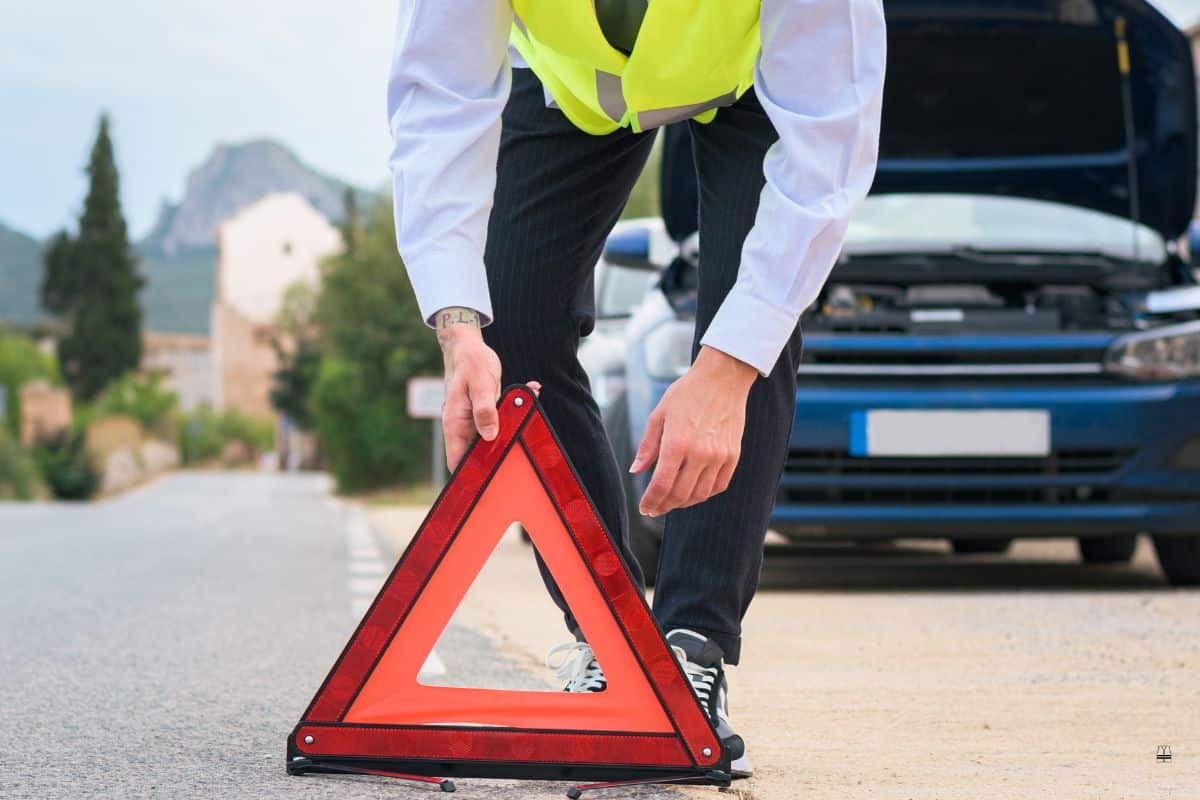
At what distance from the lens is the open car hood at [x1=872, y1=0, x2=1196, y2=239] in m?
6.45

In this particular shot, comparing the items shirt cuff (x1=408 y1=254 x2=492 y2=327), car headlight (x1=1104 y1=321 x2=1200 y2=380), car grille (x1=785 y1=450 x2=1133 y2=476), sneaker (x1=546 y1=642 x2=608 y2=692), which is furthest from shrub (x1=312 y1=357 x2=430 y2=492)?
shirt cuff (x1=408 y1=254 x2=492 y2=327)

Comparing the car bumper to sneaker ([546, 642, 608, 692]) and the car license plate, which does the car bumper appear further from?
sneaker ([546, 642, 608, 692])

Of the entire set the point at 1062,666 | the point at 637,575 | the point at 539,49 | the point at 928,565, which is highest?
the point at 539,49

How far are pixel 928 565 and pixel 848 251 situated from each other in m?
2.46

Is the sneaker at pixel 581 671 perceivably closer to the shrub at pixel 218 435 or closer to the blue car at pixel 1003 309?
the blue car at pixel 1003 309

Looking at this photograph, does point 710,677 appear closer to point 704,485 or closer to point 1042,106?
point 704,485

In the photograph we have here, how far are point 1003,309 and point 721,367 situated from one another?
4168 millimetres

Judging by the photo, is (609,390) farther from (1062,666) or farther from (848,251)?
(1062,666)

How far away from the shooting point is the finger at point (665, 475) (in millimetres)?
2412

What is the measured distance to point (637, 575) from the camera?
2.75m

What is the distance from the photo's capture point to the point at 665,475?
7.95 ft

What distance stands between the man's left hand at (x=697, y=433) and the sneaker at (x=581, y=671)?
1.01ft

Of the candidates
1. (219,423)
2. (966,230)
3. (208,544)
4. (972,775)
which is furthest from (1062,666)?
(219,423)

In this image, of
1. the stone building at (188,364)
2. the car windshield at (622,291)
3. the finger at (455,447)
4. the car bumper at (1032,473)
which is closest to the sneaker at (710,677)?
the finger at (455,447)
